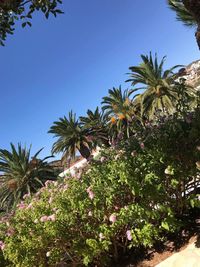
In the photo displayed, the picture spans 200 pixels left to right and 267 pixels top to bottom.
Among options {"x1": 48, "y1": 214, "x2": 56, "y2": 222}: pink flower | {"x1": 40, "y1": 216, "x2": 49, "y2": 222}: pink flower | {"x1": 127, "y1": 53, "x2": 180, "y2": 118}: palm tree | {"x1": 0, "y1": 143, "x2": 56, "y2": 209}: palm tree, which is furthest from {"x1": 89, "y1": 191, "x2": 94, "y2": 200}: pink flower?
{"x1": 127, "y1": 53, "x2": 180, "y2": 118}: palm tree

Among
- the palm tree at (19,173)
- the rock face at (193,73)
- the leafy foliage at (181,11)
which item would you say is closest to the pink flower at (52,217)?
the leafy foliage at (181,11)

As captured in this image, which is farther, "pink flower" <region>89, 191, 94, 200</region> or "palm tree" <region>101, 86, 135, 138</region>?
"palm tree" <region>101, 86, 135, 138</region>

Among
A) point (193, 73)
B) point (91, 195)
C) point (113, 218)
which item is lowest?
point (113, 218)

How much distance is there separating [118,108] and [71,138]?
21.1 ft

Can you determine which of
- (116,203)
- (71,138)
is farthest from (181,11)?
(71,138)

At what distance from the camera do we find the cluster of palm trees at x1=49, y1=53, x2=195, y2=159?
33.5m

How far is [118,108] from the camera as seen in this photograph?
38.5 m

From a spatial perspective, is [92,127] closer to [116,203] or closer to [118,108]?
[118,108]

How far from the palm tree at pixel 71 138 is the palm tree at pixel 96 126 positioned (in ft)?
2.01

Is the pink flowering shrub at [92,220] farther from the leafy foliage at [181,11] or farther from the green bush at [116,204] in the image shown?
the leafy foliage at [181,11]

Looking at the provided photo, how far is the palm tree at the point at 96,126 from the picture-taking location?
121ft

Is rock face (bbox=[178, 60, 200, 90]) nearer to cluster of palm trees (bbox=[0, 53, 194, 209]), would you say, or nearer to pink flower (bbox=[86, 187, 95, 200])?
cluster of palm trees (bbox=[0, 53, 194, 209])

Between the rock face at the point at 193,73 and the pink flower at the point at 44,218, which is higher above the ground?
the rock face at the point at 193,73

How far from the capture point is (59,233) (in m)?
6.14
